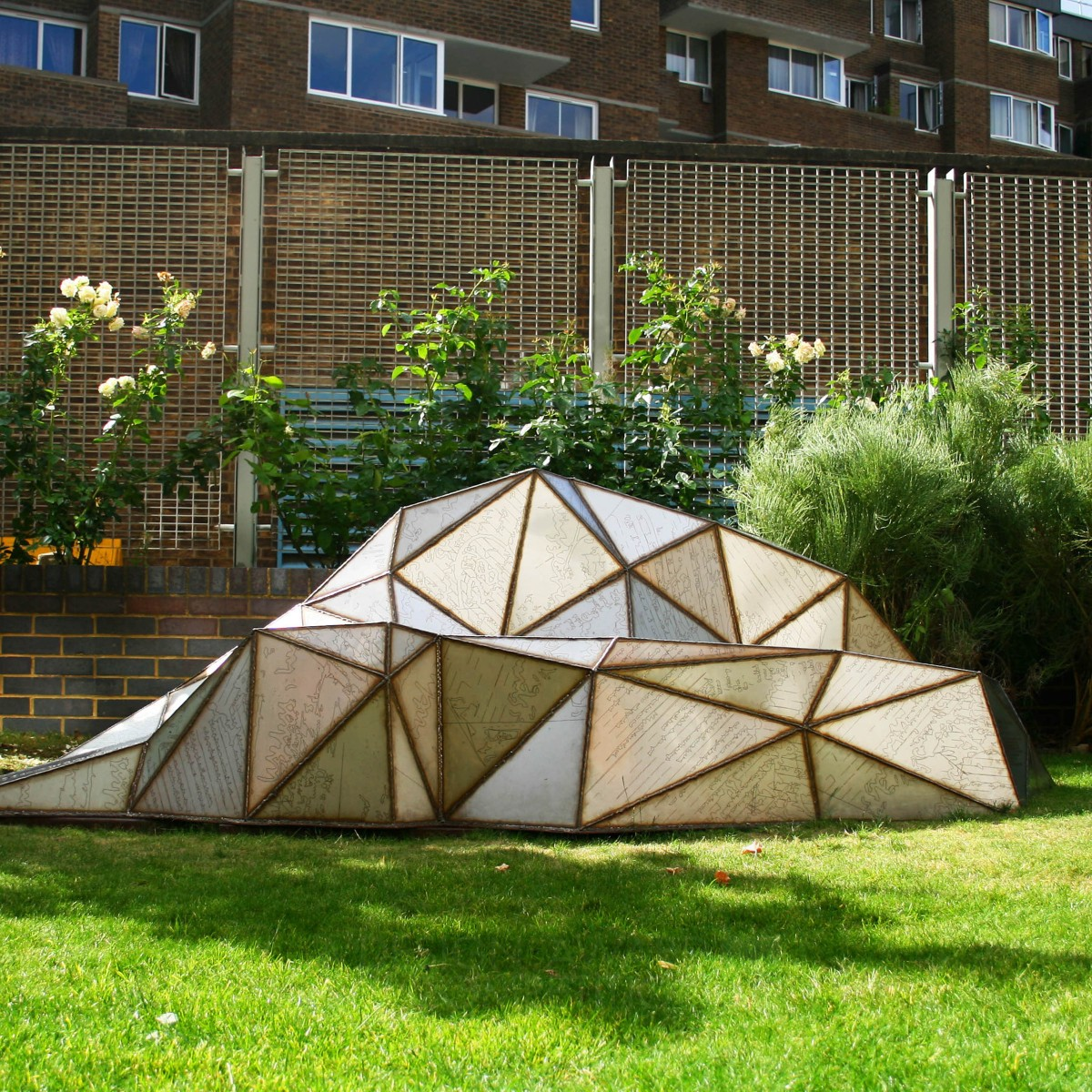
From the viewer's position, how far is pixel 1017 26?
36.6 m

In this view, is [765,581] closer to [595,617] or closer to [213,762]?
[595,617]

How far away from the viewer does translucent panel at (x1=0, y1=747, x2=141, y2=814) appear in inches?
211

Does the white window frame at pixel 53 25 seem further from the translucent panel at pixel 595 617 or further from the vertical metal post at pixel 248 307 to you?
the translucent panel at pixel 595 617

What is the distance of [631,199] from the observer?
10008 millimetres

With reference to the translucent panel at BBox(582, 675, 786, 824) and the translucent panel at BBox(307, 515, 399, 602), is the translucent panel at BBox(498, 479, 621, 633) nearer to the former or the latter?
the translucent panel at BBox(307, 515, 399, 602)

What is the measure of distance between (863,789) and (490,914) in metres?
2.14

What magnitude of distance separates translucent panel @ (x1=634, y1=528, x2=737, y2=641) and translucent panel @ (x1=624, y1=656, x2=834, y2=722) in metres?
A: 0.77

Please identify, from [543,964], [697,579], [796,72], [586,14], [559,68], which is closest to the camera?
[543,964]

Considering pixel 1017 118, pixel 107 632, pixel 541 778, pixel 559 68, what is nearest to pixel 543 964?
pixel 541 778

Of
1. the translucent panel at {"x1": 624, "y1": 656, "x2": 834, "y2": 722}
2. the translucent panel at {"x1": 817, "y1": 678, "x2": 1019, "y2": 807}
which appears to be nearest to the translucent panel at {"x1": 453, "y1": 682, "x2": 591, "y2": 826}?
the translucent panel at {"x1": 624, "y1": 656, "x2": 834, "y2": 722}

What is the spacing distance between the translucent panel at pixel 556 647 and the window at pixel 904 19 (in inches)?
1342

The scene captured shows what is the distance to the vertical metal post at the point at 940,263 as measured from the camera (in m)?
10.1

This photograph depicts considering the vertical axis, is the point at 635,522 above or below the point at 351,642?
above

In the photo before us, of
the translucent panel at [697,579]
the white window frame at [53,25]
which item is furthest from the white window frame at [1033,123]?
the translucent panel at [697,579]
